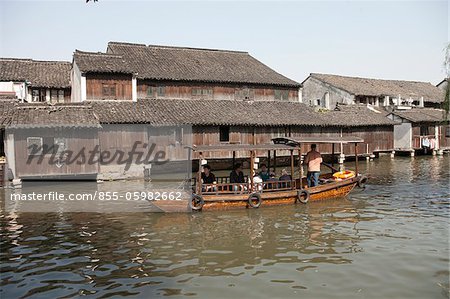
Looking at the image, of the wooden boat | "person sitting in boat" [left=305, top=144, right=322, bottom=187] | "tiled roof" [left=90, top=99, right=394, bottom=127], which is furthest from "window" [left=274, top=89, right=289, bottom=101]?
"person sitting in boat" [left=305, top=144, right=322, bottom=187]

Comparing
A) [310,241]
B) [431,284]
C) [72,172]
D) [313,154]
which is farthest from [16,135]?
[431,284]

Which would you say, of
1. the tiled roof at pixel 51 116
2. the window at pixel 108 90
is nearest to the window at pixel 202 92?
the window at pixel 108 90

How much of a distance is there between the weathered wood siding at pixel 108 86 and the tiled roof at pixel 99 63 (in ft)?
1.54

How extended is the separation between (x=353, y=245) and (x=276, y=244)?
201 centimetres

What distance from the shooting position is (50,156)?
21703 mm

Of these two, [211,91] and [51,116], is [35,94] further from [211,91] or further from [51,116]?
[211,91]

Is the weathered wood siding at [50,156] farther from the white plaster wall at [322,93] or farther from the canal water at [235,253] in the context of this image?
the white plaster wall at [322,93]

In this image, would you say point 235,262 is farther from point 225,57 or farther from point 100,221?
point 225,57

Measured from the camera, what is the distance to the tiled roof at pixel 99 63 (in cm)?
2585

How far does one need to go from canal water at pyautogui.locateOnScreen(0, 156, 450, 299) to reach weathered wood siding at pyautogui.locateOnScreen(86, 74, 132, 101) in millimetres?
12292

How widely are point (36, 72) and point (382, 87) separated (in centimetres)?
3714

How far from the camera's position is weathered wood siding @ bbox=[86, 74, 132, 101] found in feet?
85.3

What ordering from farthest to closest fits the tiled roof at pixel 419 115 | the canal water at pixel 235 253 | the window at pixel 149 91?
the tiled roof at pixel 419 115 < the window at pixel 149 91 < the canal water at pixel 235 253

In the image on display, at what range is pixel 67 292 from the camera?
780cm
